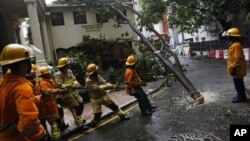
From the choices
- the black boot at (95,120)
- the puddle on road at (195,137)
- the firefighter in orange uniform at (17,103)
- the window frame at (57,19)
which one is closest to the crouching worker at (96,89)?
the black boot at (95,120)

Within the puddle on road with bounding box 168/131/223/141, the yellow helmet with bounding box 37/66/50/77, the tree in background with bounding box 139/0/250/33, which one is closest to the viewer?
the puddle on road with bounding box 168/131/223/141

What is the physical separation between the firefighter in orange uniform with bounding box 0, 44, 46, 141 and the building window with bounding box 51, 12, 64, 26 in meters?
20.9

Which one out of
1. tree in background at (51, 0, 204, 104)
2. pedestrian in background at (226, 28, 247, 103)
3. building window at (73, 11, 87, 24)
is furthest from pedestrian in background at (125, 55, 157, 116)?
building window at (73, 11, 87, 24)

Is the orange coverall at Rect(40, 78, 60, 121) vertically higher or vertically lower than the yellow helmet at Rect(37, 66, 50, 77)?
lower

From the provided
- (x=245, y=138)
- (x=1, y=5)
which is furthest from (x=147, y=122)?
(x=1, y=5)

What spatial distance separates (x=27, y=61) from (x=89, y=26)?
21.6 m

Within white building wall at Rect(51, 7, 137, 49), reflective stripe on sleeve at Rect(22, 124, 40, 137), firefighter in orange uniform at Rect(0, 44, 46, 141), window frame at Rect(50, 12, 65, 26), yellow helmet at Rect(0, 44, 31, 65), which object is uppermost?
window frame at Rect(50, 12, 65, 26)

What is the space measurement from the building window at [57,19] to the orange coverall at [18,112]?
2103cm

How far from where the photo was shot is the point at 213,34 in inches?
1518

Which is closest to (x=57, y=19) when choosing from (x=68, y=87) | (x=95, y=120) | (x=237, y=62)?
(x=95, y=120)

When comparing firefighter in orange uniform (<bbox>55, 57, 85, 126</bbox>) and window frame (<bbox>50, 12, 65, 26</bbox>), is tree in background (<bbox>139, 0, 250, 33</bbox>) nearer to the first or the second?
window frame (<bbox>50, 12, 65, 26</bbox>)

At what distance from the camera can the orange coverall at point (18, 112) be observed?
12.1 ft

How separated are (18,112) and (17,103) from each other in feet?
0.32

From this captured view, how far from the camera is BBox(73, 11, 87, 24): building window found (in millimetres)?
25009
